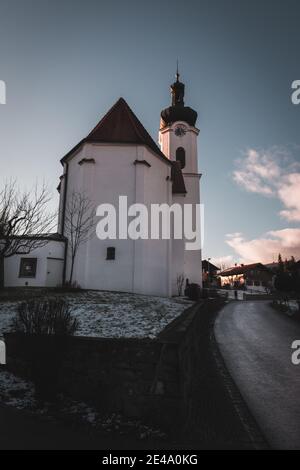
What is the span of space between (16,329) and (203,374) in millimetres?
4680

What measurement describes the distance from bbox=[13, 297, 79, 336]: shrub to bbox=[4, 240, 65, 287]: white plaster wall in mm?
17169

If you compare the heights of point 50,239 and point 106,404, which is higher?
point 50,239

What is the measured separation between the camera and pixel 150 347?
5.07m

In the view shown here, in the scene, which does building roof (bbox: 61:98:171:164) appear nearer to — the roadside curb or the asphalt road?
the asphalt road

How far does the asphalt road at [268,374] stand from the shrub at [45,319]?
3.81 metres

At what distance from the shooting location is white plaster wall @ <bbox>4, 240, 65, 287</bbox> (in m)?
22.6

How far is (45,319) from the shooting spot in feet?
19.5

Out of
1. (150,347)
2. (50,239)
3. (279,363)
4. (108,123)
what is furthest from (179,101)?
(150,347)

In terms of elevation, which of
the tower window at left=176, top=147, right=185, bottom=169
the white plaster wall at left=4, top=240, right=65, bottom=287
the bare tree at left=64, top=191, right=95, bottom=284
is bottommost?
the white plaster wall at left=4, top=240, right=65, bottom=287

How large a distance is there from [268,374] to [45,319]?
5973 millimetres

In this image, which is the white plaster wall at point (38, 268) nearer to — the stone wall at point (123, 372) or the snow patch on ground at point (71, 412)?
the snow patch on ground at point (71, 412)

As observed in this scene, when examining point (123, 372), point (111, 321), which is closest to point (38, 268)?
point (111, 321)

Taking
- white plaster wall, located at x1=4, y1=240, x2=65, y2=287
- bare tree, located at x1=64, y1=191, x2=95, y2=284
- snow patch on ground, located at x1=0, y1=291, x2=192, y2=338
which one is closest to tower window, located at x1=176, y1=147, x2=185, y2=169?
bare tree, located at x1=64, y1=191, x2=95, y2=284
